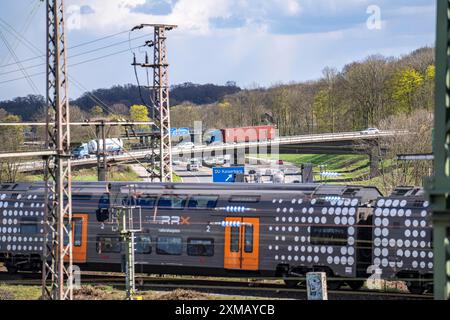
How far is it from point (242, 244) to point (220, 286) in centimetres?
192

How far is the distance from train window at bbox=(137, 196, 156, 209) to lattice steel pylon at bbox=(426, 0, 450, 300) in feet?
75.7

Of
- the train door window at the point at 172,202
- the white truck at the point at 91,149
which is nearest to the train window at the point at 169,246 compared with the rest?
the train door window at the point at 172,202

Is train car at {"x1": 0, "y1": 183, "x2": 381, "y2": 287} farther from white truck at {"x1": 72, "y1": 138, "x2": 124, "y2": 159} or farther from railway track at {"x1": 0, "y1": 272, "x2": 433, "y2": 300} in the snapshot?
white truck at {"x1": 72, "y1": 138, "x2": 124, "y2": 159}

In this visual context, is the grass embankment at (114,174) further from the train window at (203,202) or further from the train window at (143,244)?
the train window at (203,202)

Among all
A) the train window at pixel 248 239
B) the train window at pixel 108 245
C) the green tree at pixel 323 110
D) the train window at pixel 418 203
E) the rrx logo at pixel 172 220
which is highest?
the green tree at pixel 323 110

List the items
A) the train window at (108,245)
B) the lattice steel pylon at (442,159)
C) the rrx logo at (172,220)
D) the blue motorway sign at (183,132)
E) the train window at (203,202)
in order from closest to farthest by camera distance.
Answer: the lattice steel pylon at (442,159) → the train window at (203,202) → the rrx logo at (172,220) → the train window at (108,245) → the blue motorway sign at (183,132)

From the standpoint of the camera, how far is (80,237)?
28516 mm

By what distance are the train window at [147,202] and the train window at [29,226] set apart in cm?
501

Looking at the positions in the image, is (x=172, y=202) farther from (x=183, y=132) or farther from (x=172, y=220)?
(x=183, y=132)

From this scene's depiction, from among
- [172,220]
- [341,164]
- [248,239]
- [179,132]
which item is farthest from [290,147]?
[248,239]

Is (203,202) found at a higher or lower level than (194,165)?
lower

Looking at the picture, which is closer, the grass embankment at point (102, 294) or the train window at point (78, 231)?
the grass embankment at point (102, 294)

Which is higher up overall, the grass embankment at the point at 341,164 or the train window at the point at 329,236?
the grass embankment at the point at 341,164

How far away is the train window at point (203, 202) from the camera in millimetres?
26494
